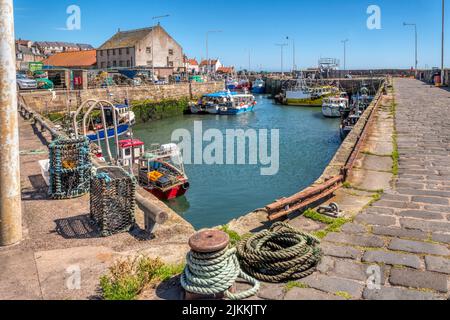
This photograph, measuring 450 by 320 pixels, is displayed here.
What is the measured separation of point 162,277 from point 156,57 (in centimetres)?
6140

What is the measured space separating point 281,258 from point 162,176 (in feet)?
37.5

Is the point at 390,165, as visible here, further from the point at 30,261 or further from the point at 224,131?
the point at 224,131

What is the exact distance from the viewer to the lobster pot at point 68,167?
7.64 meters

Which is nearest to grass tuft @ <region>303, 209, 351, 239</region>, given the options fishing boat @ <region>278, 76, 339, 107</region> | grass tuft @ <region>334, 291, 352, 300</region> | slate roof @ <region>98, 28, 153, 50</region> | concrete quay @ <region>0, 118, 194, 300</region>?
grass tuft @ <region>334, 291, 352, 300</region>

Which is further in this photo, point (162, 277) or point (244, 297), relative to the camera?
point (162, 277)

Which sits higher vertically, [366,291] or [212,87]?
[212,87]

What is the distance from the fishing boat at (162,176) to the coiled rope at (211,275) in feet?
37.1

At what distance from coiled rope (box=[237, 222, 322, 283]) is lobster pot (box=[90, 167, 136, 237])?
77.9 inches

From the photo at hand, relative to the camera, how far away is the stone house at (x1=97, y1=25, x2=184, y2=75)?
60688 mm

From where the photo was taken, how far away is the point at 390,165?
9461 mm

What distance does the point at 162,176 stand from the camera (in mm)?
15609

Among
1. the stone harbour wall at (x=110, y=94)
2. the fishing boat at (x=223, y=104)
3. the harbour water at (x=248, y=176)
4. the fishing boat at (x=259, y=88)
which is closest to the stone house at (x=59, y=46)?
the fishing boat at (x=259, y=88)

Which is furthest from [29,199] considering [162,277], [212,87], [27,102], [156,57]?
[156,57]

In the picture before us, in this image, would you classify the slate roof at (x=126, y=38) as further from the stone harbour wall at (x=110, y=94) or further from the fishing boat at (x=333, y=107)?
the fishing boat at (x=333, y=107)
